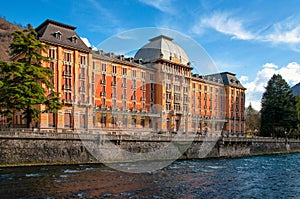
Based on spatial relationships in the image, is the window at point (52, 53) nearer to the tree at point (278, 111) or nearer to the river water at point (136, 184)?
the river water at point (136, 184)

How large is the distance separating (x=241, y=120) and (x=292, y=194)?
8490 cm

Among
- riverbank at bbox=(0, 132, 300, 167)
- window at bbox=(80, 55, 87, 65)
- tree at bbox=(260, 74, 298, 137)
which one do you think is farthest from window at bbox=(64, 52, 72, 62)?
tree at bbox=(260, 74, 298, 137)

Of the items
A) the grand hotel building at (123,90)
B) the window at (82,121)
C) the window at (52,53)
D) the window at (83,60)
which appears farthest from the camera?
the window at (83,60)

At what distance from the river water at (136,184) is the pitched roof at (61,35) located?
27400 mm

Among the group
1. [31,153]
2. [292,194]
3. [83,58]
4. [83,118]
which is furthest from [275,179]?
[83,58]

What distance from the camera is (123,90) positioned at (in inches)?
2726

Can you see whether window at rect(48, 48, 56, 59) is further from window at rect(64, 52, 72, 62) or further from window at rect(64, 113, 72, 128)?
window at rect(64, 113, 72, 128)

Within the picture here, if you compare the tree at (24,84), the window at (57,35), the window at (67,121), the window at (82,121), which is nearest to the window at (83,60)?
the window at (57,35)

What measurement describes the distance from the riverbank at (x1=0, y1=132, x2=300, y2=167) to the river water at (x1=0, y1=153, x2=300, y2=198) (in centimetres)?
272

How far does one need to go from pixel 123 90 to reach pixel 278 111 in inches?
2172

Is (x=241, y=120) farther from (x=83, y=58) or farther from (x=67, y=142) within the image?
(x=67, y=142)

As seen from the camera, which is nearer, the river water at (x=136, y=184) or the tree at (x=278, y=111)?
the river water at (x=136, y=184)

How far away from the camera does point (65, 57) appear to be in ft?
190

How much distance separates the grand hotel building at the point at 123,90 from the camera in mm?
56312
